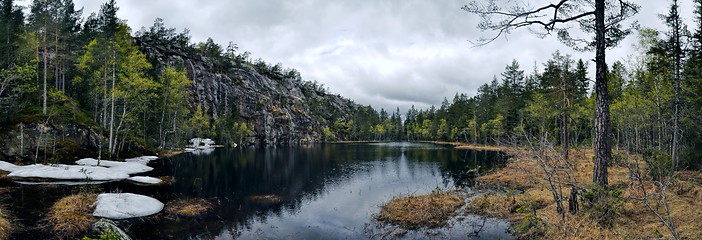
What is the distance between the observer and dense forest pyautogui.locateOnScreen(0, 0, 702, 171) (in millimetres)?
19312

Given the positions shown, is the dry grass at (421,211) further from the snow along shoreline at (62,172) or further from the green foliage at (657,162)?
the snow along shoreline at (62,172)

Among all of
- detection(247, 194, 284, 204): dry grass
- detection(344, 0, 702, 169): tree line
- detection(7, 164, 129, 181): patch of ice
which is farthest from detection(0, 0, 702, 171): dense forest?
detection(247, 194, 284, 204): dry grass

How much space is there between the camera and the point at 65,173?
70.1 feet

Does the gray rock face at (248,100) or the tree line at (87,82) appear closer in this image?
the tree line at (87,82)

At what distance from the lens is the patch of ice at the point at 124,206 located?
13609 millimetres

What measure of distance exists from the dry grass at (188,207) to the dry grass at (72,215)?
10.1 ft

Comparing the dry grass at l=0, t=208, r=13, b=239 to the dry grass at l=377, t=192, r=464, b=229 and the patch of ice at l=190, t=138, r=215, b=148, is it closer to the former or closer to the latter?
the dry grass at l=377, t=192, r=464, b=229

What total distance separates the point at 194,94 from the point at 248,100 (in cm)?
1699

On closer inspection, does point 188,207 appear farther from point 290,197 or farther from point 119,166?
point 119,166

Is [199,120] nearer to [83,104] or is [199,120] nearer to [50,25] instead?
[83,104]

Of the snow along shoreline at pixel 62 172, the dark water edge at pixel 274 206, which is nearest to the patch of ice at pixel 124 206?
the dark water edge at pixel 274 206

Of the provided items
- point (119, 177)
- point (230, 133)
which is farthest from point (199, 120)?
point (119, 177)

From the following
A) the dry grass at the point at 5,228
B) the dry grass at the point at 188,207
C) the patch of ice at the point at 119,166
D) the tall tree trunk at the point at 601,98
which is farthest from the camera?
the patch of ice at the point at 119,166

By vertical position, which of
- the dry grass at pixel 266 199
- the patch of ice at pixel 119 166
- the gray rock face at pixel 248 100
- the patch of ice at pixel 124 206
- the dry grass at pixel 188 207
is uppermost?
the gray rock face at pixel 248 100
